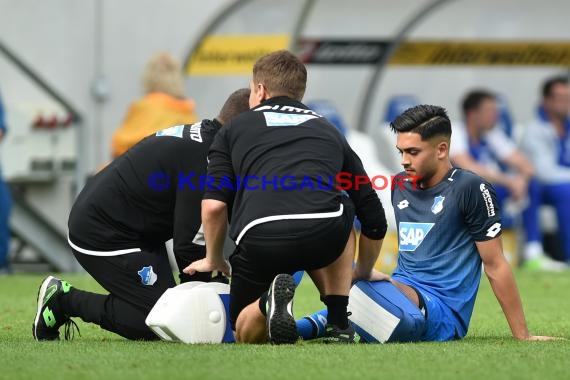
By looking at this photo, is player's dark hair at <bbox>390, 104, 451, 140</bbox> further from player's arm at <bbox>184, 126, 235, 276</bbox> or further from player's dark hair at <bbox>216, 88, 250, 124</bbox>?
player's arm at <bbox>184, 126, 235, 276</bbox>

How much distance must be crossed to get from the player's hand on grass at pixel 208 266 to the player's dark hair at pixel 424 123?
3.66 ft

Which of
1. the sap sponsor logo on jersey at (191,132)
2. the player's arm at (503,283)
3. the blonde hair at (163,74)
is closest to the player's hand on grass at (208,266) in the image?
the sap sponsor logo on jersey at (191,132)

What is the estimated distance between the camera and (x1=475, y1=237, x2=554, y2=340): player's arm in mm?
6457

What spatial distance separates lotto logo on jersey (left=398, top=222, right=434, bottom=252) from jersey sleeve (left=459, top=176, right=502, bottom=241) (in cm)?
23

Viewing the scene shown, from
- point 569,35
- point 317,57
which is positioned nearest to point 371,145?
point 317,57

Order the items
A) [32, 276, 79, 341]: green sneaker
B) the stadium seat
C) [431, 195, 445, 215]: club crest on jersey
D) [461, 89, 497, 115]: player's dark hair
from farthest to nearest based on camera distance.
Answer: the stadium seat → [461, 89, 497, 115]: player's dark hair → [32, 276, 79, 341]: green sneaker → [431, 195, 445, 215]: club crest on jersey

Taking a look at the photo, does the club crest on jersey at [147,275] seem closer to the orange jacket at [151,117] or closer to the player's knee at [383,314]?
the player's knee at [383,314]

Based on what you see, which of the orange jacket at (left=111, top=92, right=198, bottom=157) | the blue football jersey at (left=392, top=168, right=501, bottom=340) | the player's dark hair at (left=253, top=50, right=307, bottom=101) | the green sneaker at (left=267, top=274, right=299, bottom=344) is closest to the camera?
the green sneaker at (left=267, top=274, right=299, bottom=344)

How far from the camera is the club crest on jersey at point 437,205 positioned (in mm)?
6722

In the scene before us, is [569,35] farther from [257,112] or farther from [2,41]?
[257,112]

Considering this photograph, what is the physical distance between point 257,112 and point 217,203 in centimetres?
50

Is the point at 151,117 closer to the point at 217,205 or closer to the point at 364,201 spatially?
the point at 364,201

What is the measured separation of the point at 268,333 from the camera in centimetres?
625

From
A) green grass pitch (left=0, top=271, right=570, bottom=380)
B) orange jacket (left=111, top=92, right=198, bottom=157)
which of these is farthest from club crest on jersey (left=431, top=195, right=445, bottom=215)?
orange jacket (left=111, top=92, right=198, bottom=157)
